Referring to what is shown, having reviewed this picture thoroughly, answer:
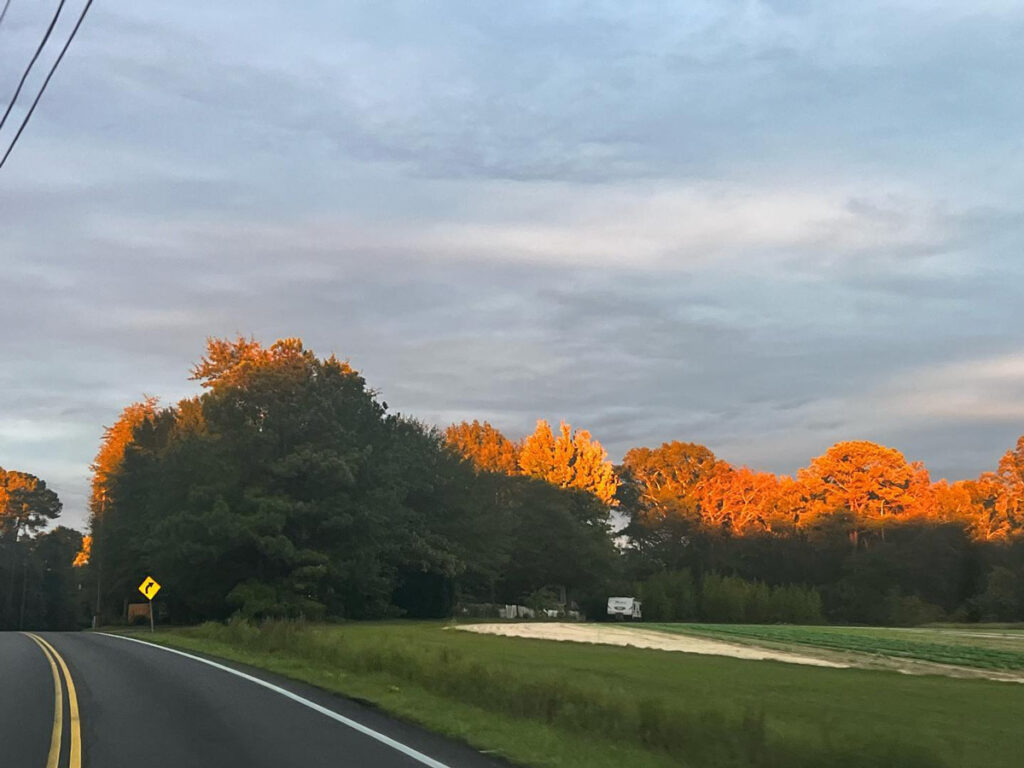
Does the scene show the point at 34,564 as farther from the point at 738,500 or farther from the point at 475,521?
the point at 738,500

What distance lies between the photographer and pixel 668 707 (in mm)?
14078

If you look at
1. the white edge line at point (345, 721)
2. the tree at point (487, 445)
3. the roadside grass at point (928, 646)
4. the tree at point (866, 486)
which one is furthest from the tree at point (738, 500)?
the white edge line at point (345, 721)

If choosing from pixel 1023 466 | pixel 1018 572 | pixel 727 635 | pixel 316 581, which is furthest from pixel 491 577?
pixel 1023 466

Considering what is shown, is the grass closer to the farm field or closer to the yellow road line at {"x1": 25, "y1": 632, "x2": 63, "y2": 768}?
the yellow road line at {"x1": 25, "y1": 632, "x2": 63, "y2": 768}

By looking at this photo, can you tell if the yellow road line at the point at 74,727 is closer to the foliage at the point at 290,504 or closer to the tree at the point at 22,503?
the foliage at the point at 290,504

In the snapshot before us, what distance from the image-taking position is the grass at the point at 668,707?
1135cm

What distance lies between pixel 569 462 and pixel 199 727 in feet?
343

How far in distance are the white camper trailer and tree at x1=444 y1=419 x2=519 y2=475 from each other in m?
36.0

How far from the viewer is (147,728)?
1380cm

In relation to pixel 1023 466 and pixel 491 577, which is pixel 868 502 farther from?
pixel 491 577

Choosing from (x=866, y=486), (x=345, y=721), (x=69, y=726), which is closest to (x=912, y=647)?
(x=345, y=721)

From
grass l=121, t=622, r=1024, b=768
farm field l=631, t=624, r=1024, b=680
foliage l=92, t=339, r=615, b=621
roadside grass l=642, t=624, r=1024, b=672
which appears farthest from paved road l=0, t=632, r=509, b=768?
foliage l=92, t=339, r=615, b=621

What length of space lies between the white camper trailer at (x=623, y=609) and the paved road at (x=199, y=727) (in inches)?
2638

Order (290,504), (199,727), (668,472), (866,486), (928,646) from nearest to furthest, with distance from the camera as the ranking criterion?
(199,727) < (928,646) < (290,504) < (866,486) < (668,472)
